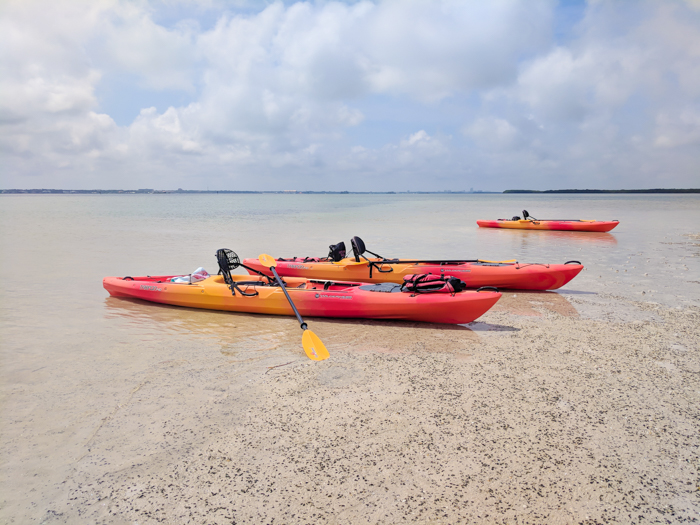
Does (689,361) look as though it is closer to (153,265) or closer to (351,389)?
(351,389)

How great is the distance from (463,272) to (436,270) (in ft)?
1.91

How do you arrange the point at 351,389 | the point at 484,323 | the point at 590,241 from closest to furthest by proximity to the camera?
the point at 351,389 < the point at 484,323 < the point at 590,241

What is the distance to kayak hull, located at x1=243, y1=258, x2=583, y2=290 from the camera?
8.84 meters

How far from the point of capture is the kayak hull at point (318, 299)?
21.4 ft

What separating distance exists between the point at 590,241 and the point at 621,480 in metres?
18.2

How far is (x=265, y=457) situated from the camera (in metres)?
3.37

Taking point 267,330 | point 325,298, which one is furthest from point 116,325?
point 325,298

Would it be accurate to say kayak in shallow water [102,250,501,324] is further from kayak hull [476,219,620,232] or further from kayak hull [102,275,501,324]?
kayak hull [476,219,620,232]

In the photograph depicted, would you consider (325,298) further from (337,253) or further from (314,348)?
(337,253)

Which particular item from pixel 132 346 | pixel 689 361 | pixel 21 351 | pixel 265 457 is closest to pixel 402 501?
pixel 265 457

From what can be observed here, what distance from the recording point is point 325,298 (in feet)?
23.1

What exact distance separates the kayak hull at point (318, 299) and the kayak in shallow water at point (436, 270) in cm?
202

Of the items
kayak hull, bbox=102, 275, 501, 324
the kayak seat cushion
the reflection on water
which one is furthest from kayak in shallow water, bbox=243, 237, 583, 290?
the reflection on water

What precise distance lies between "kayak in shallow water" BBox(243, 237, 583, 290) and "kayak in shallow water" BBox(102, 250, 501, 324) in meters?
2.03
